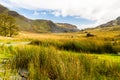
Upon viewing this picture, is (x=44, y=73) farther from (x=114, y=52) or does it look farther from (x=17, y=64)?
(x=114, y=52)

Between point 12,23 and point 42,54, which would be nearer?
point 42,54

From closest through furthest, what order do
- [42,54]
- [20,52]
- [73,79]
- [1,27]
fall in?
[73,79] < [42,54] < [20,52] < [1,27]

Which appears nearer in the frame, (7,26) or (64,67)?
(64,67)

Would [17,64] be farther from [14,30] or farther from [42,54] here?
[14,30]

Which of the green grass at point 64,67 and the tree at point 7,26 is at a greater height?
the tree at point 7,26

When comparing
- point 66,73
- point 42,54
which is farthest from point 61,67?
point 42,54

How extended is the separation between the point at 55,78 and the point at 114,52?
309 inches

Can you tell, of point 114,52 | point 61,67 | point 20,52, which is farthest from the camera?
point 114,52

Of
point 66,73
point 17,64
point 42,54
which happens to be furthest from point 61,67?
point 17,64

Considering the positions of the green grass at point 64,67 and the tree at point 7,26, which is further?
the tree at point 7,26

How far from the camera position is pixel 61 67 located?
5918 millimetres

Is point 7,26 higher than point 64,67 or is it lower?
higher

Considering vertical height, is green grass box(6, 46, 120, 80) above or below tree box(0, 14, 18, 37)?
below

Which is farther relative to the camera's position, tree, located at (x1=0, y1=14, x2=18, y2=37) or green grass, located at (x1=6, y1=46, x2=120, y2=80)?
tree, located at (x1=0, y1=14, x2=18, y2=37)
